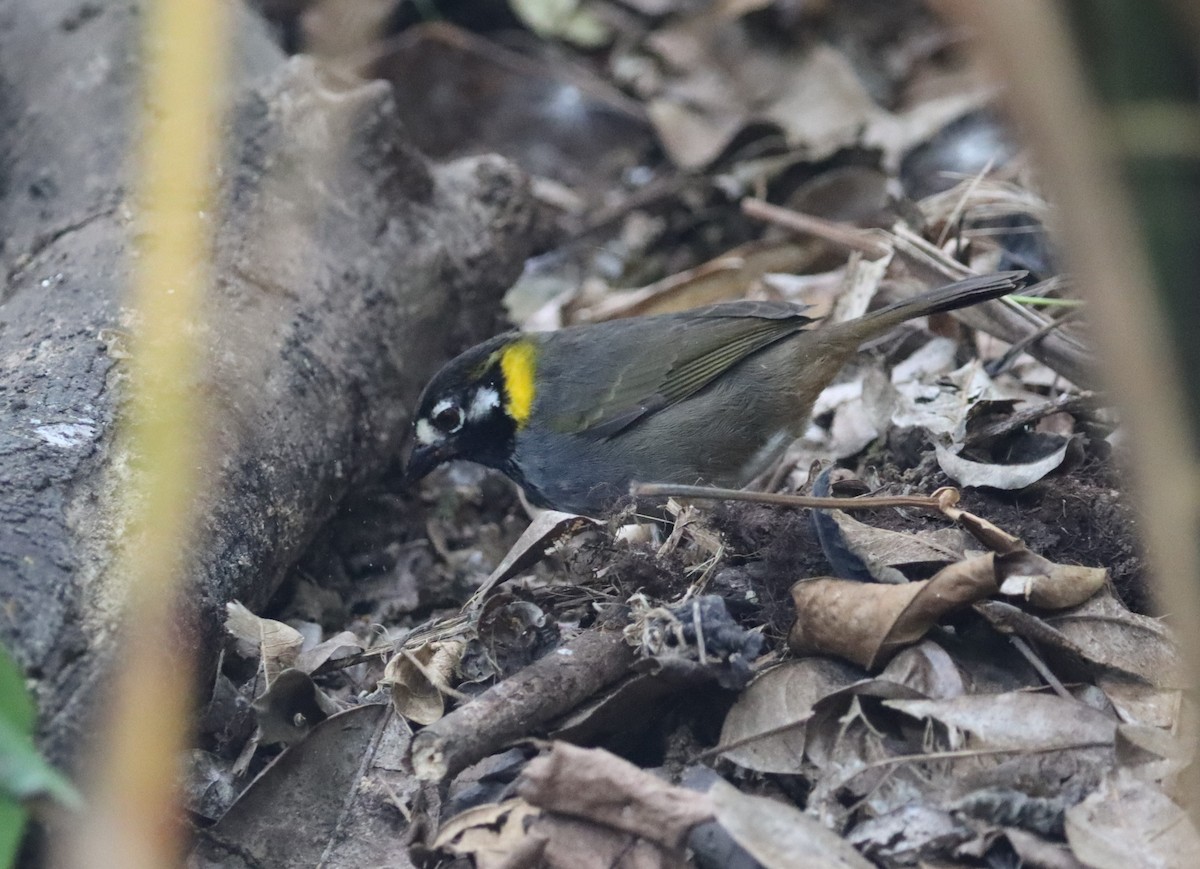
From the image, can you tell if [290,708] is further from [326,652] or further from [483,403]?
[483,403]

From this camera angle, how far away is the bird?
4.59 metres

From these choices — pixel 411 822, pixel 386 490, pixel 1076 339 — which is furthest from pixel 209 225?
pixel 1076 339

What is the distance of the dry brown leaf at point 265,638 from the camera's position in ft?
11.1

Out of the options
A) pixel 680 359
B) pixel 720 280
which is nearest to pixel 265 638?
pixel 680 359

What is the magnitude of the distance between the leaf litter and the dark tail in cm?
28

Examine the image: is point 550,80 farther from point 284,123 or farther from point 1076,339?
point 1076,339

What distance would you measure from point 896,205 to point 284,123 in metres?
2.53

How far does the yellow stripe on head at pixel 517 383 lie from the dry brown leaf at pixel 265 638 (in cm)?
159

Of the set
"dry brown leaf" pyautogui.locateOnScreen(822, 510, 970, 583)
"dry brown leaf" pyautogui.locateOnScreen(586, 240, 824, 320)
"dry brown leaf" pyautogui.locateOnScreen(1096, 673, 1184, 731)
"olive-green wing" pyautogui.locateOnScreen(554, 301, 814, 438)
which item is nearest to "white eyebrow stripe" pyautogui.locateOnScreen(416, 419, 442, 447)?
"olive-green wing" pyautogui.locateOnScreen(554, 301, 814, 438)

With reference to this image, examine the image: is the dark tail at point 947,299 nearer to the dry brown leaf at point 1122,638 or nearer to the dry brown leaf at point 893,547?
the dry brown leaf at point 893,547

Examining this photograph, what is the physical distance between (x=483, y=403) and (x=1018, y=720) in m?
2.61

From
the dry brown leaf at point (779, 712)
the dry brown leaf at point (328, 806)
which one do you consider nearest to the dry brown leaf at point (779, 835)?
the dry brown leaf at point (779, 712)

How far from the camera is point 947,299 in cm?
415

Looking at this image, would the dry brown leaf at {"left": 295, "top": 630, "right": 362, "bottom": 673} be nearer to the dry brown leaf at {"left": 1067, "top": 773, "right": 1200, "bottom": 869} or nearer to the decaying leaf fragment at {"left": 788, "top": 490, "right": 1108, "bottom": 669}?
the decaying leaf fragment at {"left": 788, "top": 490, "right": 1108, "bottom": 669}
